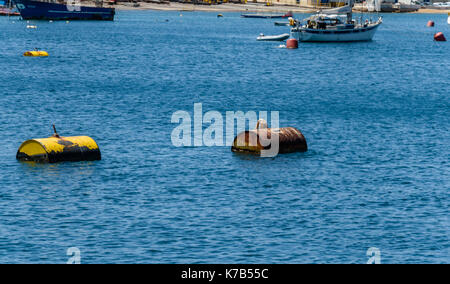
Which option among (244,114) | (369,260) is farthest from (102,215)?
(244,114)

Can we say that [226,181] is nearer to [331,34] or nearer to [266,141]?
[266,141]

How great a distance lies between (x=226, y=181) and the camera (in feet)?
152

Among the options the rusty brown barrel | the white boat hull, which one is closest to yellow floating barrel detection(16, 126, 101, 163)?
the rusty brown barrel

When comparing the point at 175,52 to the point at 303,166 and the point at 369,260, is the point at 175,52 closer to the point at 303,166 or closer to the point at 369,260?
the point at 303,166

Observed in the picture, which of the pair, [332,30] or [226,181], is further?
[332,30]

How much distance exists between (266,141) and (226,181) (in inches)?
232

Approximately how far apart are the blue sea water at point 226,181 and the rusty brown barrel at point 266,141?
29.3 inches

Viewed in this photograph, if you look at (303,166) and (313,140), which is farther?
(313,140)

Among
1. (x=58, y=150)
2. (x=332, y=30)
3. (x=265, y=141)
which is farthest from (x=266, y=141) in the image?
(x=332, y=30)

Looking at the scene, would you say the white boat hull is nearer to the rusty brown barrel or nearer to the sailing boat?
the sailing boat

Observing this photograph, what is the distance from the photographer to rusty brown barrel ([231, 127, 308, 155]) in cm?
5131
